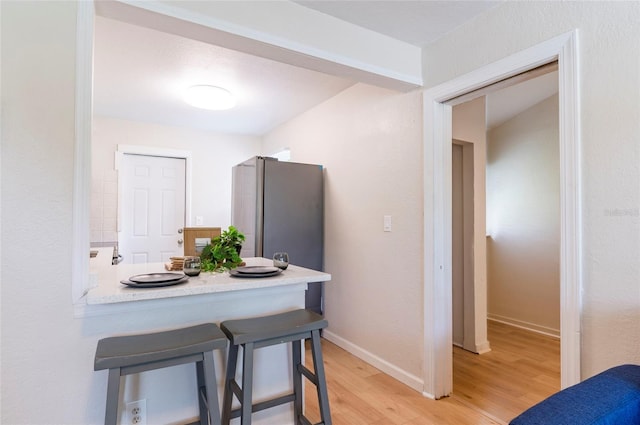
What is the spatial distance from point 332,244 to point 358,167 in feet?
2.71

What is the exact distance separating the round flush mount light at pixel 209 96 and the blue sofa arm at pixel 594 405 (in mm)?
2954

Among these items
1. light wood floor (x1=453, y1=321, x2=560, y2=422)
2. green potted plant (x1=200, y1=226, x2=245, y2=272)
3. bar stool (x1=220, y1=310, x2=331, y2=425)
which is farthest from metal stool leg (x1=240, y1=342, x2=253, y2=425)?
light wood floor (x1=453, y1=321, x2=560, y2=422)

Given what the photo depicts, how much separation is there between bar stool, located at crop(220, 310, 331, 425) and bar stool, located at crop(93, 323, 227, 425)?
11 cm

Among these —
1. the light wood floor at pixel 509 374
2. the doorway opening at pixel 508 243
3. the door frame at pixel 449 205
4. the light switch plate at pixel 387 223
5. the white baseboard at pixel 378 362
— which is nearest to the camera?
the door frame at pixel 449 205

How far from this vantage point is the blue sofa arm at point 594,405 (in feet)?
2.76


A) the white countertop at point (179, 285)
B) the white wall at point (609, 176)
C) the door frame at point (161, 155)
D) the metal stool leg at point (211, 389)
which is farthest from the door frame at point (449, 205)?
the door frame at point (161, 155)

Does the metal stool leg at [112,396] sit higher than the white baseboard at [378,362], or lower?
higher

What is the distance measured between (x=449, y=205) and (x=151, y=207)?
11.4ft

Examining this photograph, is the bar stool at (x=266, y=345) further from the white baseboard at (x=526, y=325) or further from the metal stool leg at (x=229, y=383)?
the white baseboard at (x=526, y=325)

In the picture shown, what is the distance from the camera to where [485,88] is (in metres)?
1.95

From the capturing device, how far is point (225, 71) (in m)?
2.66

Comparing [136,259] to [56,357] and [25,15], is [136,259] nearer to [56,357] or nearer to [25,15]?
[56,357]

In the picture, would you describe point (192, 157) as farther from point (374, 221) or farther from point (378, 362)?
point (378, 362)

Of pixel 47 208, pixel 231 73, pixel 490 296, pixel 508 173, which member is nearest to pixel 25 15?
pixel 47 208
